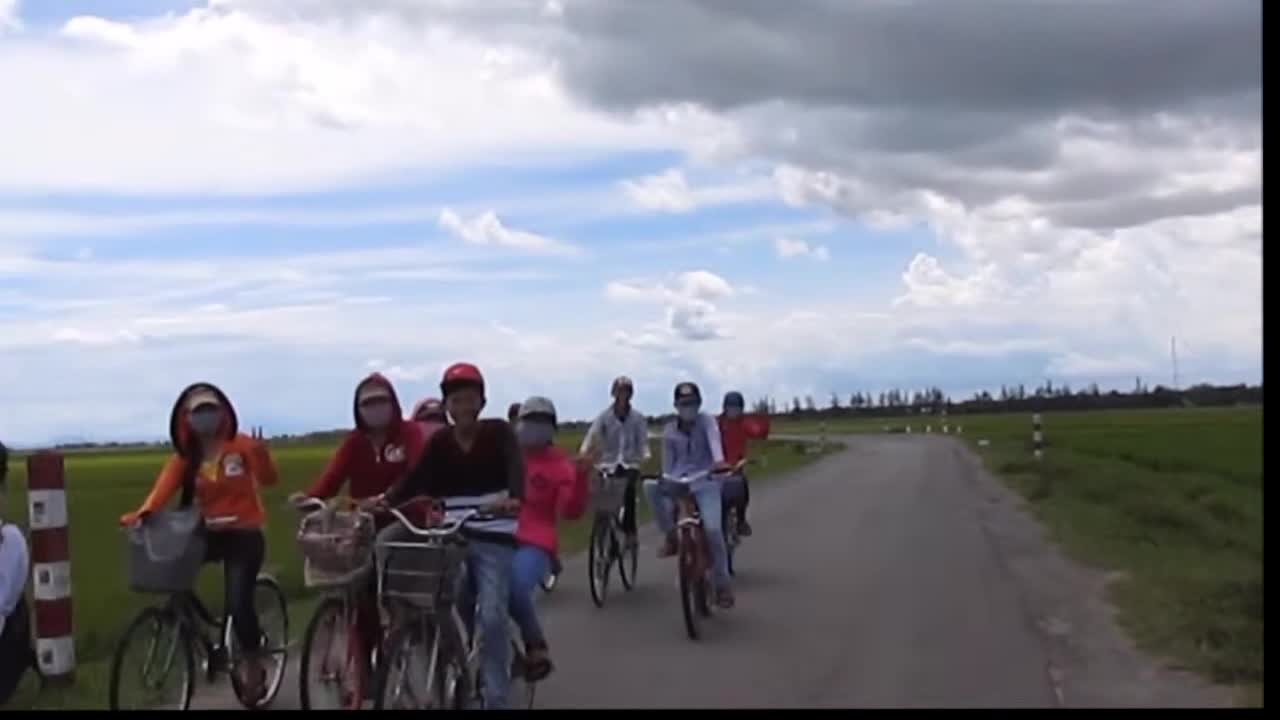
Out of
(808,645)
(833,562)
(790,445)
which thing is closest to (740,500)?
(833,562)

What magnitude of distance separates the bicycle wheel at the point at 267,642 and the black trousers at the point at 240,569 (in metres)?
0.06

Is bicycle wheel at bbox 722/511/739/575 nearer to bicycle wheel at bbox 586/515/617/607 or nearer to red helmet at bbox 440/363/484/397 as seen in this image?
bicycle wheel at bbox 586/515/617/607

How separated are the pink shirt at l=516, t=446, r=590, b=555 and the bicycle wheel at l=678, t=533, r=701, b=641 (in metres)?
2.82

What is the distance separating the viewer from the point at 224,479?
8.27 metres

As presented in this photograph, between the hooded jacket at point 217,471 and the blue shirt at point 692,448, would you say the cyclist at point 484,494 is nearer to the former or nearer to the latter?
the hooded jacket at point 217,471

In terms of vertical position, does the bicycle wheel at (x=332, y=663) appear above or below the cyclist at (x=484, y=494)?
below

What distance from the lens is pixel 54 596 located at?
9.60 meters

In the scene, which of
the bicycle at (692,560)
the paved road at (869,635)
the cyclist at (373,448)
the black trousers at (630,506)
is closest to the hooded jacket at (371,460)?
the cyclist at (373,448)

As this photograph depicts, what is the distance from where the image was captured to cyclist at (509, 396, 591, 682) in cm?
802

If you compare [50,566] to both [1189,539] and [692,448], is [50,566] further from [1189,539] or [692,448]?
[1189,539]

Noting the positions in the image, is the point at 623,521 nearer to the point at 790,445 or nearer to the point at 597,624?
the point at 597,624

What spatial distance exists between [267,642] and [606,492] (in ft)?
16.6

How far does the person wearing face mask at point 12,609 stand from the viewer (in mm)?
8656

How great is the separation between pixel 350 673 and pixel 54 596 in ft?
9.15
